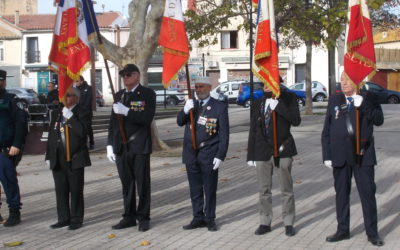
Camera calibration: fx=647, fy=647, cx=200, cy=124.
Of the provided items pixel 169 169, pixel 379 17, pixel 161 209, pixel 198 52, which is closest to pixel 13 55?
pixel 198 52

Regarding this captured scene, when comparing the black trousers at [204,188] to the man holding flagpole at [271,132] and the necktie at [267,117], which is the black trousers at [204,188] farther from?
the necktie at [267,117]

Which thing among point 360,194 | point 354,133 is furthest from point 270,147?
point 360,194

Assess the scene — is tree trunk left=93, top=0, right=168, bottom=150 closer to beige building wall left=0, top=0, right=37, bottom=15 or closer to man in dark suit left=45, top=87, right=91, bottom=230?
man in dark suit left=45, top=87, right=91, bottom=230

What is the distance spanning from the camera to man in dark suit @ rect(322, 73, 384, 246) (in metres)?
6.79

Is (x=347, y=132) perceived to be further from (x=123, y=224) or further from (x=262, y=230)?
(x=123, y=224)

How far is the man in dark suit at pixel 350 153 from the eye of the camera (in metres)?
6.79

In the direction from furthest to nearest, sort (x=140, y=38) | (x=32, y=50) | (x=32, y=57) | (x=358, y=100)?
(x=32, y=50)
(x=32, y=57)
(x=140, y=38)
(x=358, y=100)

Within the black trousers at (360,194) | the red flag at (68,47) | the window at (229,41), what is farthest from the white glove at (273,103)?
the window at (229,41)

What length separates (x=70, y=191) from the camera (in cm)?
793

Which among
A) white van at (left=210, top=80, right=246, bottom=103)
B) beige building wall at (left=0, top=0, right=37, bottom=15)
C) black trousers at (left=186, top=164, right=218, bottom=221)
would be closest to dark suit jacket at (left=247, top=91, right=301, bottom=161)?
black trousers at (left=186, top=164, right=218, bottom=221)

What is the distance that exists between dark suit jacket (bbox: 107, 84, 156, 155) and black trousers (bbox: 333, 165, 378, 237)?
2.24m

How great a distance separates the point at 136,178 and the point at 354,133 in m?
2.60

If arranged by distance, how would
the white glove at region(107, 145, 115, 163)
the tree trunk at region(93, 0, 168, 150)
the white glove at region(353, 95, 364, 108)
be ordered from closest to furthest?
1. the white glove at region(353, 95, 364, 108)
2. the white glove at region(107, 145, 115, 163)
3. the tree trunk at region(93, 0, 168, 150)

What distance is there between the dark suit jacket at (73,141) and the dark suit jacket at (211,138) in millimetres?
1260
